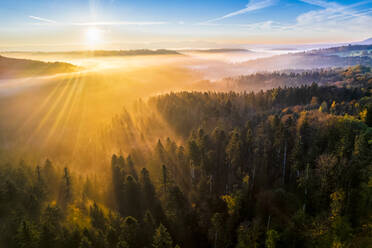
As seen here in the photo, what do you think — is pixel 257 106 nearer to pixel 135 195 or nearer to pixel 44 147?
pixel 135 195

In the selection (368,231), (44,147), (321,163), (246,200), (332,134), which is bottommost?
(44,147)

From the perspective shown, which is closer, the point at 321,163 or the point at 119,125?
the point at 321,163

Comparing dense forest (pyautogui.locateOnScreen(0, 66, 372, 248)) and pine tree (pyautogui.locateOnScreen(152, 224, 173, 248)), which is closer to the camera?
pine tree (pyautogui.locateOnScreen(152, 224, 173, 248))

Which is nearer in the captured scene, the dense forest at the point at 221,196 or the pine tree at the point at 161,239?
the pine tree at the point at 161,239

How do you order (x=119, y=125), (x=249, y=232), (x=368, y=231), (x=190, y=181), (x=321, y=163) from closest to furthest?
(x=368, y=231) → (x=249, y=232) → (x=321, y=163) → (x=190, y=181) → (x=119, y=125)

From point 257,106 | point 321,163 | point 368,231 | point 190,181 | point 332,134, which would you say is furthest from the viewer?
point 257,106

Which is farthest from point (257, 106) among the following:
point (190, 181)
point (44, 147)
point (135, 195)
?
point (44, 147)

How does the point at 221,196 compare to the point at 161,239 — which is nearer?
the point at 161,239

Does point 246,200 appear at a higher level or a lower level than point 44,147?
higher
